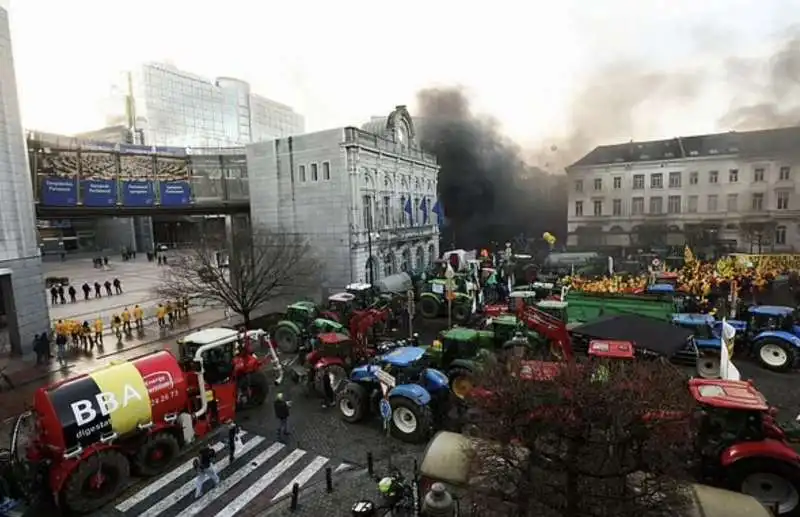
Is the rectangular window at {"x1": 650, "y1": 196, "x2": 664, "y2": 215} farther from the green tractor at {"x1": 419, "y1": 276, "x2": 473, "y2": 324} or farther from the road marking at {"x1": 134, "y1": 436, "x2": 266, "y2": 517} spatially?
the road marking at {"x1": 134, "y1": 436, "x2": 266, "y2": 517}

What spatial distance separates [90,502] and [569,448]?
9.17 m

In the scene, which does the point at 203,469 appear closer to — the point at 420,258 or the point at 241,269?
the point at 241,269

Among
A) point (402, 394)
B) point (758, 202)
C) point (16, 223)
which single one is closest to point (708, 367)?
point (402, 394)

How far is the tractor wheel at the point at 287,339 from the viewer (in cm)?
1875

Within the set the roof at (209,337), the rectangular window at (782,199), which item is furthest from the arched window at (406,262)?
the rectangular window at (782,199)

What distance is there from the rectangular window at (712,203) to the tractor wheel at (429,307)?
116 feet

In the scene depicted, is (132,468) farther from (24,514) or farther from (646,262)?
(646,262)

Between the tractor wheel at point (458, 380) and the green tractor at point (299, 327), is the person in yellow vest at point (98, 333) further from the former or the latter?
the tractor wheel at point (458, 380)

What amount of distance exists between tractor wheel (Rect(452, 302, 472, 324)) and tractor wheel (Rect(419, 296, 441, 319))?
1331 millimetres

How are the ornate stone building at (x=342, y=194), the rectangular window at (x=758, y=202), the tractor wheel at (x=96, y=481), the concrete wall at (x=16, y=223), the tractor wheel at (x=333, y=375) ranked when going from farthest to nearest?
the rectangular window at (x=758, y=202) < the ornate stone building at (x=342, y=194) < the concrete wall at (x=16, y=223) < the tractor wheel at (x=333, y=375) < the tractor wheel at (x=96, y=481)

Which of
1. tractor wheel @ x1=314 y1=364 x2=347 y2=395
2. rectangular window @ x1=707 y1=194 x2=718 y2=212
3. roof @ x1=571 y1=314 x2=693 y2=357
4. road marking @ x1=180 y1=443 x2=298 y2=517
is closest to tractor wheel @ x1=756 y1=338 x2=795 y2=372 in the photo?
roof @ x1=571 y1=314 x2=693 y2=357

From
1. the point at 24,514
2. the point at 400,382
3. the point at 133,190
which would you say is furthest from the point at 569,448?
the point at 133,190

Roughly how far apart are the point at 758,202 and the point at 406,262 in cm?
3333

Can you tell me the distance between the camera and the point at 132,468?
385 inches
